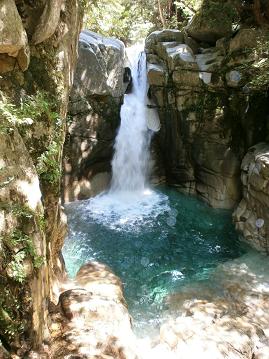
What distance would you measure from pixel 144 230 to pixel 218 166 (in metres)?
4.03

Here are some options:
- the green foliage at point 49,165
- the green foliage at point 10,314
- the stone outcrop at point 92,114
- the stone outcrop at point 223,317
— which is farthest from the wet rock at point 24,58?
the stone outcrop at point 92,114

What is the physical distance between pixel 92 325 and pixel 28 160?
298cm

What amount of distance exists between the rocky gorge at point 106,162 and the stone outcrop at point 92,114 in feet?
0.15

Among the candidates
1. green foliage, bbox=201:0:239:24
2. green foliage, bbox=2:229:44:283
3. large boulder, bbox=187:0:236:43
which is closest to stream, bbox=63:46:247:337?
large boulder, bbox=187:0:236:43

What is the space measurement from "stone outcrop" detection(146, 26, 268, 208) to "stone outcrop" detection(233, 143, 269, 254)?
1168 mm

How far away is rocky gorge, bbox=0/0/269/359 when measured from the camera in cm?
479

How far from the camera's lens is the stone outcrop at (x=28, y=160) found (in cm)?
450

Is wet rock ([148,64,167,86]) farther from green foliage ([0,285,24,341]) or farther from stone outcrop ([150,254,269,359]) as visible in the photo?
green foliage ([0,285,24,341])

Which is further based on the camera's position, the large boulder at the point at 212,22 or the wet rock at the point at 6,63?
the large boulder at the point at 212,22

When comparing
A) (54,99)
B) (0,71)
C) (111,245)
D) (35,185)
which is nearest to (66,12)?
(54,99)

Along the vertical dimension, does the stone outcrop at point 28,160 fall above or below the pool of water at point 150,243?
above

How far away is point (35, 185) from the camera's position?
17.0 feet

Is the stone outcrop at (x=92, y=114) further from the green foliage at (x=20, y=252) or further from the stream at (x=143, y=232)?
the green foliage at (x=20, y=252)

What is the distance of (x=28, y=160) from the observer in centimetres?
514
